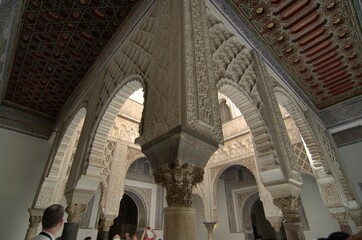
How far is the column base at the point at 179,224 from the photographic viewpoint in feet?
4.76

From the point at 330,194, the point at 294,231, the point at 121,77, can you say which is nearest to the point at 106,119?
the point at 121,77

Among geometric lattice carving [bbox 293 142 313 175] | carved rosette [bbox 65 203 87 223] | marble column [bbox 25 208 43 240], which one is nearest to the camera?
carved rosette [bbox 65 203 87 223]

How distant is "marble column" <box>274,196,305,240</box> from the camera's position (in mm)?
2457

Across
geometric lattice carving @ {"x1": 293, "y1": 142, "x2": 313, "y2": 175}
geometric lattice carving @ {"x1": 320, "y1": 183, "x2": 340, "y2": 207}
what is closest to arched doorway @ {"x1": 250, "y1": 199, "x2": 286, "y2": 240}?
geometric lattice carving @ {"x1": 293, "y1": 142, "x2": 313, "y2": 175}

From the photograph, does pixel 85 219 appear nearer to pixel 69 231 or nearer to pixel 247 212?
pixel 69 231

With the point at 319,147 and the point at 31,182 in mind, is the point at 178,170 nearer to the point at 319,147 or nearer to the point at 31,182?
the point at 319,147

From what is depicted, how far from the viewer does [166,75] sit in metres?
2.12

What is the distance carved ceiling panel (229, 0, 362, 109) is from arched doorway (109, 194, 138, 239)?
32.4 ft

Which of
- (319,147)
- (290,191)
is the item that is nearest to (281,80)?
(319,147)

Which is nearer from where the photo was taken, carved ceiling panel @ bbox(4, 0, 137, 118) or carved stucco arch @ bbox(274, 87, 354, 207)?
carved ceiling panel @ bbox(4, 0, 137, 118)

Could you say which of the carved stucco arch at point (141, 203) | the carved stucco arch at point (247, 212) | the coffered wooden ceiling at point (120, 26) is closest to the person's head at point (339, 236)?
the coffered wooden ceiling at point (120, 26)

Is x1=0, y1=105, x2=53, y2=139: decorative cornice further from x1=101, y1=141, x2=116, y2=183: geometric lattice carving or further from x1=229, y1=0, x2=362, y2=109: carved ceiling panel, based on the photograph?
x1=229, y1=0, x2=362, y2=109: carved ceiling panel

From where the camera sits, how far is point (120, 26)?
11.6 feet

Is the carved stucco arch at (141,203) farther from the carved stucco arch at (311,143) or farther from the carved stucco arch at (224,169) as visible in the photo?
the carved stucco arch at (311,143)
